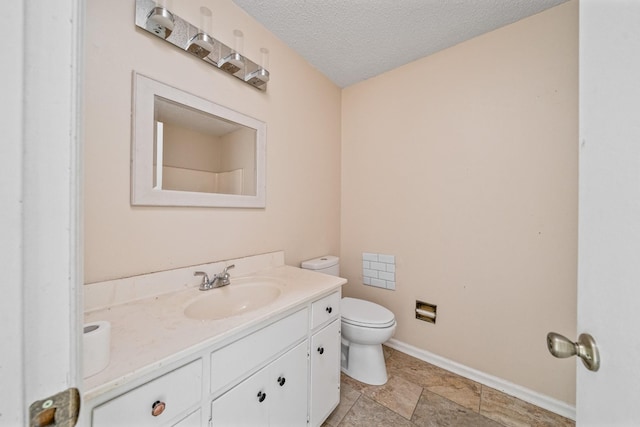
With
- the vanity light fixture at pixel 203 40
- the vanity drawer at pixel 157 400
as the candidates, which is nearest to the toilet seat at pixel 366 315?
the vanity drawer at pixel 157 400

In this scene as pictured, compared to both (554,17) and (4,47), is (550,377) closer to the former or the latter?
(554,17)

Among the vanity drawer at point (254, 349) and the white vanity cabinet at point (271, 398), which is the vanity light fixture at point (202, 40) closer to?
the vanity drawer at point (254, 349)

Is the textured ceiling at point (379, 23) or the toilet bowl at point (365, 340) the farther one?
the toilet bowl at point (365, 340)

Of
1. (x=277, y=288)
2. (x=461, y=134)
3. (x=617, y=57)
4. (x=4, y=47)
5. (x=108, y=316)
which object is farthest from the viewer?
(x=461, y=134)

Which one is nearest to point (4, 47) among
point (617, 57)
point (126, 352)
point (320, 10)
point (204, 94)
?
point (126, 352)

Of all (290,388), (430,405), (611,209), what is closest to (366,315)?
(430,405)

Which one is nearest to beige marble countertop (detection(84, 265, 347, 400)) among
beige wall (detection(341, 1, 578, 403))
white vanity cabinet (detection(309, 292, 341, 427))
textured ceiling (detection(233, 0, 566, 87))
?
white vanity cabinet (detection(309, 292, 341, 427))

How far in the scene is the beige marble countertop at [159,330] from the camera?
57 cm

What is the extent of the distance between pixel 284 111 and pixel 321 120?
0.45 m

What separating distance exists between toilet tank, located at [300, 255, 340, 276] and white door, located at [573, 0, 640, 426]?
140cm

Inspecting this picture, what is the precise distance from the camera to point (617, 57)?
15.7 inches

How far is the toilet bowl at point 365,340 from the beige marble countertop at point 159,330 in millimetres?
563

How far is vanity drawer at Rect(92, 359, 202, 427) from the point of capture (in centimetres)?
56

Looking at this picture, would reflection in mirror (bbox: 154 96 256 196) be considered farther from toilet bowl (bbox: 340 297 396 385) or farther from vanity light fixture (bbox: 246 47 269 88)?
toilet bowl (bbox: 340 297 396 385)
